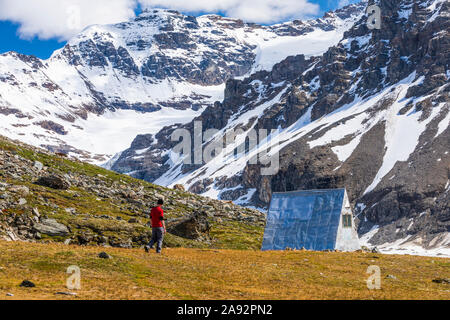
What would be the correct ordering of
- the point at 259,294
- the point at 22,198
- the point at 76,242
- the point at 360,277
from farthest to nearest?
the point at 22,198, the point at 76,242, the point at 360,277, the point at 259,294

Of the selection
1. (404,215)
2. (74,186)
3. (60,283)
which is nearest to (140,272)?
(60,283)

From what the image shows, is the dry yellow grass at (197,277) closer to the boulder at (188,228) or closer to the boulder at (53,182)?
the boulder at (188,228)

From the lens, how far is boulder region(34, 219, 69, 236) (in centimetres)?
3650

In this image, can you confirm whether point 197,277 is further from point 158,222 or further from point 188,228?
point 188,228

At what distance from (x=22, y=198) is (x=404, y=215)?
154338 mm

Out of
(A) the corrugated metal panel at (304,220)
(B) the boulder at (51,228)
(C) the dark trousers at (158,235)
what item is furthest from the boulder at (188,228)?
(C) the dark trousers at (158,235)

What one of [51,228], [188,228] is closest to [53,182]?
[188,228]

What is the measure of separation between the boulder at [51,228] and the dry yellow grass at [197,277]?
7266 millimetres

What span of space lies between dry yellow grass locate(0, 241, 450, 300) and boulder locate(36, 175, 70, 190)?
28173 mm

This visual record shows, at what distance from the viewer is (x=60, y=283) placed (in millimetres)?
21047

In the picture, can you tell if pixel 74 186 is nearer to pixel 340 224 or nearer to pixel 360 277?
pixel 340 224

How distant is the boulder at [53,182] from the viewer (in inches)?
2223

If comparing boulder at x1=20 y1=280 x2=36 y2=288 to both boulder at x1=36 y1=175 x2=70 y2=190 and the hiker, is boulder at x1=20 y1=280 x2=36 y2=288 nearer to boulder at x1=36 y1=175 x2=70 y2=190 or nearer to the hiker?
the hiker
